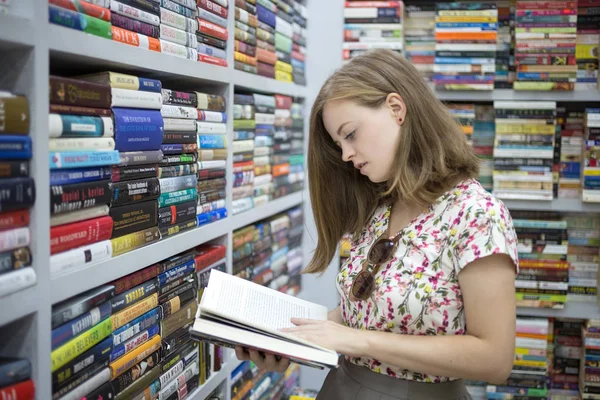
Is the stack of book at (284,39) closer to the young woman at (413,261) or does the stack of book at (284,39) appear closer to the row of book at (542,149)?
the row of book at (542,149)

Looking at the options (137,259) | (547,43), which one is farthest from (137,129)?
(547,43)

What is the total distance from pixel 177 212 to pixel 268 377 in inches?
42.1

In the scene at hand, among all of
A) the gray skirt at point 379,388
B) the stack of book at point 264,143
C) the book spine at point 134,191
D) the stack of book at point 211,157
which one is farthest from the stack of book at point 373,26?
the gray skirt at point 379,388

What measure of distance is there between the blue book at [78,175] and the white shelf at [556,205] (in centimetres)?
193

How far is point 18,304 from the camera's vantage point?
105cm

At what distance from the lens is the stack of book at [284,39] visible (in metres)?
2.44

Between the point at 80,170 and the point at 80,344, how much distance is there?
33cm

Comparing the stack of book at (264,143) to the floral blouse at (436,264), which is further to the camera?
the stack of book at (264,143)

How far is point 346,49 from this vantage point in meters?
2.81

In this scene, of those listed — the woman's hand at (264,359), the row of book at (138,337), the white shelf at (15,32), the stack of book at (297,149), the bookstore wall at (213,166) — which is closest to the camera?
the white shelf at (15,32)

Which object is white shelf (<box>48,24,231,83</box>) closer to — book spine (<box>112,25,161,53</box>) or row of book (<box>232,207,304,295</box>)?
book spine (<box>112,25,161,53</box>)

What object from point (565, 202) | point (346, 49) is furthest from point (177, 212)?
point (565, 202)

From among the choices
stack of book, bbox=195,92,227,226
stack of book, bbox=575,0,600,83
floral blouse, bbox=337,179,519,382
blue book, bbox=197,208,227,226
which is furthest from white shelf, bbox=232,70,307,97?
stack of book, bbox=575,0,600,83

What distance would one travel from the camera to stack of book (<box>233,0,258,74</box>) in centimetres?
201
